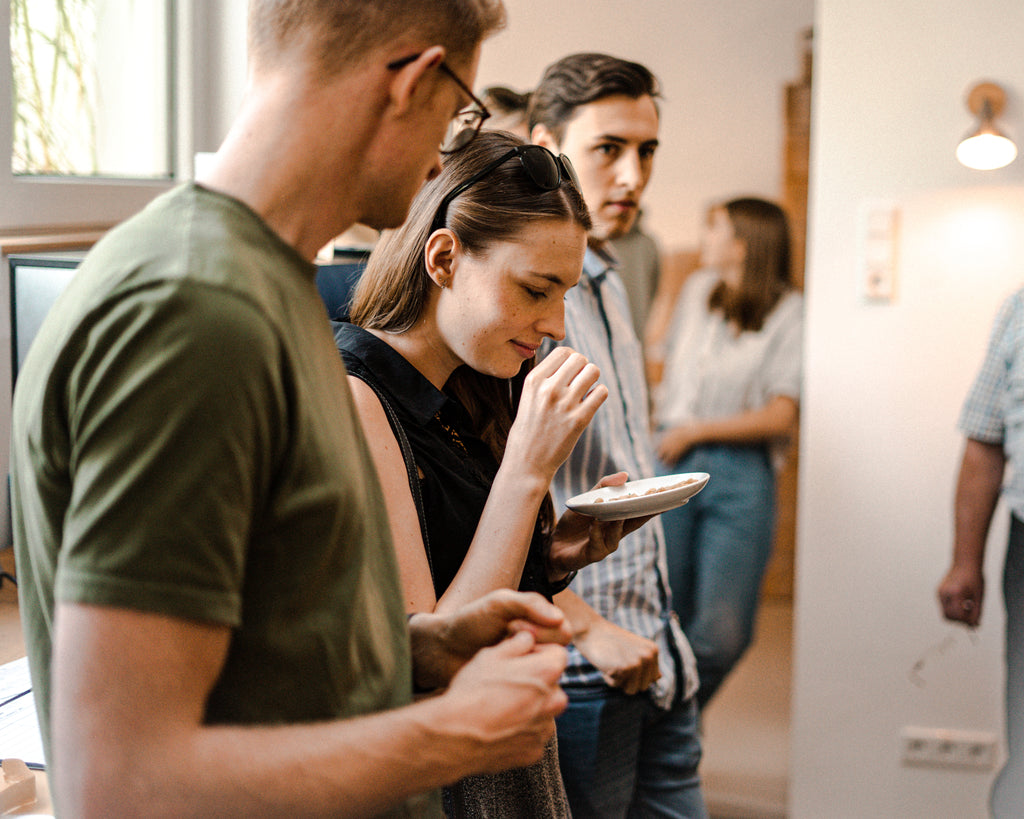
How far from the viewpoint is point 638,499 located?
3.13 ft

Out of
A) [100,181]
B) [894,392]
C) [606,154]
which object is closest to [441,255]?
[606,154]

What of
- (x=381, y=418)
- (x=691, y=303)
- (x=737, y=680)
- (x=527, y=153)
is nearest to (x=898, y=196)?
(x=691, y=303)

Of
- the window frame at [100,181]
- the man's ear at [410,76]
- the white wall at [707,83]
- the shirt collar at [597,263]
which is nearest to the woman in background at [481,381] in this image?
the man's ear at [410,76]

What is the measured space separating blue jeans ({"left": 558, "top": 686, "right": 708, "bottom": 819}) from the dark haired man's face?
796mm

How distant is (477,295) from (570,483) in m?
0.50

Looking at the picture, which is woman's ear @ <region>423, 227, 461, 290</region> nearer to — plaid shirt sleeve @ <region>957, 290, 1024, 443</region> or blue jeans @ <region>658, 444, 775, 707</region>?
blue jeans @ <region>658, 444, 775, 707</region>

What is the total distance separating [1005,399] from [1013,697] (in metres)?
0.72

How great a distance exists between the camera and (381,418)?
34.7 inches

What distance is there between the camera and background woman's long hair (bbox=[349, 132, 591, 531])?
39.5 inches

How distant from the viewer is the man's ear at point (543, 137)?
1.60 metres

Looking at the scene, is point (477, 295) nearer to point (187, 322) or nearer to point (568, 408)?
point (568, 408)

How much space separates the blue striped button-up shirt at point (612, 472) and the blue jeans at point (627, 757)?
59 mm

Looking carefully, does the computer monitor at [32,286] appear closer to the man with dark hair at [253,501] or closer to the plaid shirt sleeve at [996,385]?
the man with dark hair at [253,501]

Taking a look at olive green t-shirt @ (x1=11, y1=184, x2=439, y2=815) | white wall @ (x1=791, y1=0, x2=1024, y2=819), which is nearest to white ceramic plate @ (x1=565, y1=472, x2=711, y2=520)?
olive green t-shirt @ (x1=11, y1=184, x2=439, y2=815)
